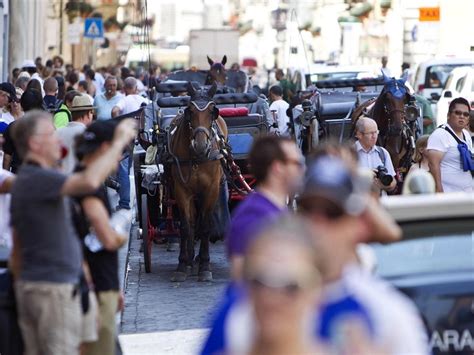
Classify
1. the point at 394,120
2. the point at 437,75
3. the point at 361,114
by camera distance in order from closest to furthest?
the point at 394,120, the point at 361,114, the point at 437,75

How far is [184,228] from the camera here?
15.1 m

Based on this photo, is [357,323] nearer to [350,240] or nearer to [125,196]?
[350,240]

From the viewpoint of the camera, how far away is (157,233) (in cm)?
1612

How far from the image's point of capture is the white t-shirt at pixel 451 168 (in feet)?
44.2

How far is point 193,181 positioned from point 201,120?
0.73 m

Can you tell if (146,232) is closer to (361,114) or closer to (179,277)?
(179,277)

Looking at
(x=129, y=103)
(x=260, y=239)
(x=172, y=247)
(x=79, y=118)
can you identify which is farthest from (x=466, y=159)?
(x=129, y=103)

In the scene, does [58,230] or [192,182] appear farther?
[192,182]

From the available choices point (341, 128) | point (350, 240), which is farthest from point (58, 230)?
point (341, 128)

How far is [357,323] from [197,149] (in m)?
10.5

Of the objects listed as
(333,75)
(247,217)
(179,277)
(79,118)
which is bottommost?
(179,277)

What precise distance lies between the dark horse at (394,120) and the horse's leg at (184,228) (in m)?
2.87

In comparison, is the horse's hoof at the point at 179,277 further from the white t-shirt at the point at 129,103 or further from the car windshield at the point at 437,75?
the car windshield at the point at 437,75

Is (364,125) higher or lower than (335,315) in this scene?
lower
